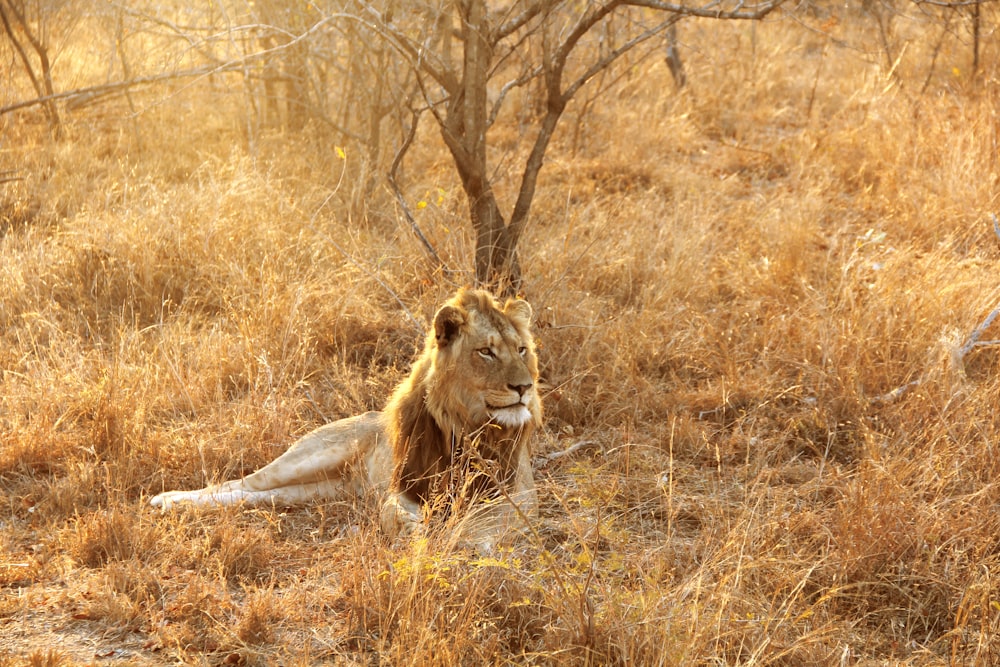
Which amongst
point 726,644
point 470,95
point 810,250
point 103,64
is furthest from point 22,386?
point 103,64

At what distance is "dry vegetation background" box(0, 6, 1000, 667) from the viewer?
3.63 metres

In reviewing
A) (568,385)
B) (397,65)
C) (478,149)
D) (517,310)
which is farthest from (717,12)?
(397,65)

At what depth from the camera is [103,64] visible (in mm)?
10750

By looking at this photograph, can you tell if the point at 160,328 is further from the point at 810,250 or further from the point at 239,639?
the point at 810,250

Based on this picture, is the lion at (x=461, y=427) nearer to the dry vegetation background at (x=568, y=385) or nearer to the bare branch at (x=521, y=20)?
the dry vegetation background at (x=568, y=385)

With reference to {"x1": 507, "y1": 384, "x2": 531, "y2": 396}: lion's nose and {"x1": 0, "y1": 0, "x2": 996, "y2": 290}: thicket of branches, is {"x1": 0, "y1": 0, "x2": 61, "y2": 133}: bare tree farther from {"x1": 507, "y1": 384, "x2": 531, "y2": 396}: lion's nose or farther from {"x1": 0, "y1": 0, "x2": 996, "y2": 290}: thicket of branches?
{"x1": 507, "y1": 384, "x2": 531, "y2": 396}: lion's nose

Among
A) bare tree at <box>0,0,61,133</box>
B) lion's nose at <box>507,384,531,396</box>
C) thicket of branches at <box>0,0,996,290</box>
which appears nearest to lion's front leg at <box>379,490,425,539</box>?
lion's nose at <box>507,384,531,396</box>

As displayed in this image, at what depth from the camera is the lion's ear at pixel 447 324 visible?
4.14 metres

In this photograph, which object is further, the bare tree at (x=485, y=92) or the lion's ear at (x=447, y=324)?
the bare tree at (x=485, y=92)

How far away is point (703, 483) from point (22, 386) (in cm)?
339

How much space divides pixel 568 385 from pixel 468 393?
1.56 metres

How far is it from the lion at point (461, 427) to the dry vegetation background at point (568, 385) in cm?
19

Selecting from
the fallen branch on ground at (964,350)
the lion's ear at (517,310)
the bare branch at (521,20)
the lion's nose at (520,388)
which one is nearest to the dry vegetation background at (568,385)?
the fallen branch on ground at (964,350)

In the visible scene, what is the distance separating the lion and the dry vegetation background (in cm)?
19
